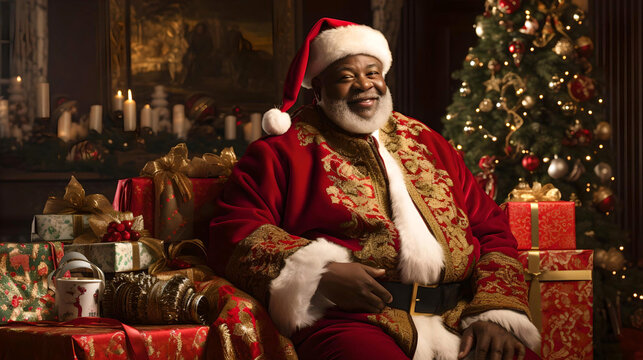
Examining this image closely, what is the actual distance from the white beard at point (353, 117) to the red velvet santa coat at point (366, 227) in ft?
0.17

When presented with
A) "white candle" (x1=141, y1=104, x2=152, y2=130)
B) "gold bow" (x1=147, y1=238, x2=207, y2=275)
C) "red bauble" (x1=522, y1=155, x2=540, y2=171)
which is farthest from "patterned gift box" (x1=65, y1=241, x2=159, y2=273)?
"white candle" (x1=141, y1=104, x2=152, y2=130)

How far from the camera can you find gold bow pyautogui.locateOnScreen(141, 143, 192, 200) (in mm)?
2973

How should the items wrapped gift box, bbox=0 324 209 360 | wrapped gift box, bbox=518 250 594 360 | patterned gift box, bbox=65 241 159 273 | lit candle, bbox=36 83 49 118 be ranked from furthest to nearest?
lit candle, bbox=36 83 49 118 < wrapped gift box, bbox=518 250 594 360 < patterned gift box, bbox=65 241 159 273 < wrapped gift box, bbox=0 324 209 360

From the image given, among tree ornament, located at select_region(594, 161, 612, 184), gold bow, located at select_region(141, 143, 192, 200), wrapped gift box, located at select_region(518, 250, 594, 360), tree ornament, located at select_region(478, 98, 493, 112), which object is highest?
tree ornament, located at select_region(478, 98, 493, 112)

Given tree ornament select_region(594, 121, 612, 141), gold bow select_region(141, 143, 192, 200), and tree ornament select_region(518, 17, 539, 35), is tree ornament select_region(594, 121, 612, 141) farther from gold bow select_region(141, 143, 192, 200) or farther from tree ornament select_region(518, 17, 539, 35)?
gold bow select_region(141, 143, 192, 200)

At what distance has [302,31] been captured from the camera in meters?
7.80

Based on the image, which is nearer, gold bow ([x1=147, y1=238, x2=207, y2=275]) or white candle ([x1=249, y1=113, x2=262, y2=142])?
gold bow ([x1=147, y1=238, x2=207, y2=275])

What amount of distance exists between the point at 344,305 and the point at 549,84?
12.6 ft

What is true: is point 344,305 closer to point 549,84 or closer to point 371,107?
point 371,107

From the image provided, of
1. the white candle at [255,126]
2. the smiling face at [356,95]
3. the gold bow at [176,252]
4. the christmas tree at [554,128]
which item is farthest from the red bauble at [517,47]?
the gold bow at [176,252]

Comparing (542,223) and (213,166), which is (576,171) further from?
(213,166)

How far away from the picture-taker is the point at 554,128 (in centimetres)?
558

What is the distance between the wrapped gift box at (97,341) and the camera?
207cm

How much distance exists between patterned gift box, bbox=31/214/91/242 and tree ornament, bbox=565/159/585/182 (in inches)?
152
